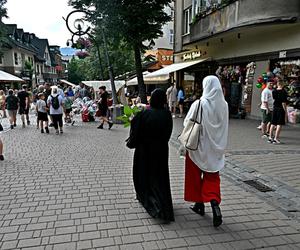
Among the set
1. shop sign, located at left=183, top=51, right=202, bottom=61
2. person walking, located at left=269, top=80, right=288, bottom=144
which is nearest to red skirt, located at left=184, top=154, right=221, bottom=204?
person walking, located at left=269, top=80, right=288, bottom=144

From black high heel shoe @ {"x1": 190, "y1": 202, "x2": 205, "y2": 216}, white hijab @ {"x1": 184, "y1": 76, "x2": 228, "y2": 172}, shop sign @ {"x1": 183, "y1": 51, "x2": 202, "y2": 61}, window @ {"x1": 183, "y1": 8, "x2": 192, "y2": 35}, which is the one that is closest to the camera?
white hijab @ {"x1": 184, "y1": 76, "x2": 228, "y2": 172}

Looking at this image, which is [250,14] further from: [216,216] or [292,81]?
[216,216]

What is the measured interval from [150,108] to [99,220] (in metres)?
1.59

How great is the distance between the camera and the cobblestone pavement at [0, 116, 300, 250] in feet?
10.9

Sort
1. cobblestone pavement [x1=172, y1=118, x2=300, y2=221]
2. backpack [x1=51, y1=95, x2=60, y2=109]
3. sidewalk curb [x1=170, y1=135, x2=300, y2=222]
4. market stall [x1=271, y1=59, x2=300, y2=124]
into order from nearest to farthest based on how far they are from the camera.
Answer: sidewalk curb [x1=170, y1=135, x2=300, y2=222], cobblestone pavement [x1=172, y1=118, x2=300, y2=221], backpack [x1=51, y1=95, x2=60, y2=109], market stall [x1=271, y1=59, x2=300, y2=124]

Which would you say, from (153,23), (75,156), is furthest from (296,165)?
(153,23)

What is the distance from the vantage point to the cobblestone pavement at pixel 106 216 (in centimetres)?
331

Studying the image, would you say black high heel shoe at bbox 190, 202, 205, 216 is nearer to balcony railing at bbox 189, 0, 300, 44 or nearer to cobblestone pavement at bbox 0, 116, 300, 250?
cobblestone pavement at bbox 0, 116, 300, 250

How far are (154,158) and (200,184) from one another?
2.25 ft

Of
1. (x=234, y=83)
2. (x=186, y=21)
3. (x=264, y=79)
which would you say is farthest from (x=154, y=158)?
(x=186, y=21)

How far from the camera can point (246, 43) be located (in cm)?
1430

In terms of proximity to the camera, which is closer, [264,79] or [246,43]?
[264,79]

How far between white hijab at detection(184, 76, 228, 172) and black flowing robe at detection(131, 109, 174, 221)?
367mm

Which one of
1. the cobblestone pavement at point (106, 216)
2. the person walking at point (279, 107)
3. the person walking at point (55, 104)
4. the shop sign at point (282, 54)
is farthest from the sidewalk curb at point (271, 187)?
the shop sign at point (282, 54)
